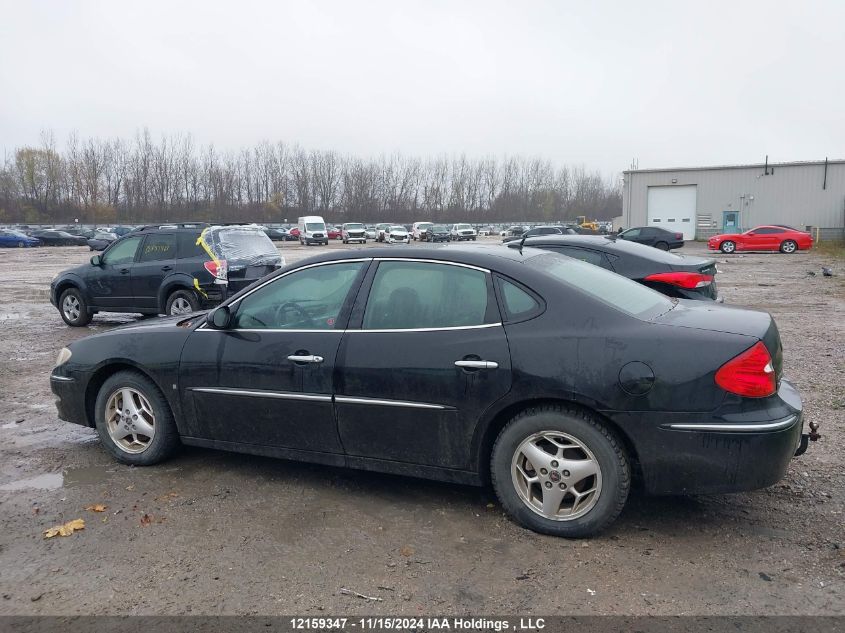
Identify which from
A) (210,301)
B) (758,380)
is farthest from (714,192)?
(758,380)

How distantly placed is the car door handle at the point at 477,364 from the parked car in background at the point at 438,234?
5104cm

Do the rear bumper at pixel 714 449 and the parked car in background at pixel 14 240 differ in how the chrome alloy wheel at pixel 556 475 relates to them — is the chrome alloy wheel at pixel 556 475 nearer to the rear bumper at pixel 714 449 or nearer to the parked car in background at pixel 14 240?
the rear bumper at pixel 714 449

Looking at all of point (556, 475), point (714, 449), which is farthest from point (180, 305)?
point (714, 449)

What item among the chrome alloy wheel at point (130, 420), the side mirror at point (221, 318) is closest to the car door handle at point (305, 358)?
the side mirror at point (221, 318)

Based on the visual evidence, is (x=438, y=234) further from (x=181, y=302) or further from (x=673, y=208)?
(x=181, y=302)

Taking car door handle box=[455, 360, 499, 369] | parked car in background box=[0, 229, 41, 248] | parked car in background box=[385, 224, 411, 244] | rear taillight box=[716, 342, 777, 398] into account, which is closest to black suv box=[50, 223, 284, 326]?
car door handle box=[455, 360, 499, 369]

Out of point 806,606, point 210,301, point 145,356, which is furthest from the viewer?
point 210,301

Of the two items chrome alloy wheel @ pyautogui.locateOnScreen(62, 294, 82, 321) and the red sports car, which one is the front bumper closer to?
chrome alloy wheel @ pyautogui.locateOnScreen(62, 294, 82, 321)

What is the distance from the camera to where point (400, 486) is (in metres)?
4.39

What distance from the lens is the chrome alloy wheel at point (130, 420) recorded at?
4781mm

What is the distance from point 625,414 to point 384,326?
1.49 m

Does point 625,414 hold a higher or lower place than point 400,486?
higher

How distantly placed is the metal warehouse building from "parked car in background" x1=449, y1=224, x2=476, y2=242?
45.9ft

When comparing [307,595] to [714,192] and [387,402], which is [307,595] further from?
[714,192]
